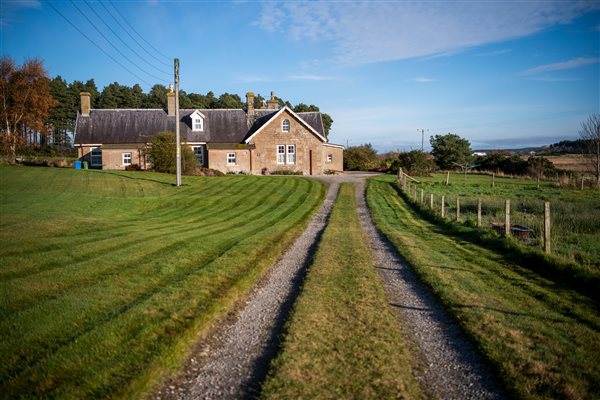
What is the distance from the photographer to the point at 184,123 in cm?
4534

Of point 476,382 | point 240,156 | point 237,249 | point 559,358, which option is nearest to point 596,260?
point 559,358

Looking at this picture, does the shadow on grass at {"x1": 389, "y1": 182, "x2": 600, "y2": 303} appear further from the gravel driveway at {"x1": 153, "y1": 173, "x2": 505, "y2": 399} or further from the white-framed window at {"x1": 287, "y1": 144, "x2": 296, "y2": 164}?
the white-framed window at {"x1": 287, "y1": 144, "x2": 296, "y2": 164}

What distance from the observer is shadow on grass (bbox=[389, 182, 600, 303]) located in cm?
880

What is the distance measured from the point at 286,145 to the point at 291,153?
1.02 meters

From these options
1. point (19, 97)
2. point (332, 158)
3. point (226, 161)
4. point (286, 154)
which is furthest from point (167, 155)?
point (19, 97)

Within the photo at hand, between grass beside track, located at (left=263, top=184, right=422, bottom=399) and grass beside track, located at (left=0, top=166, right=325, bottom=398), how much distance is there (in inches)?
58.2

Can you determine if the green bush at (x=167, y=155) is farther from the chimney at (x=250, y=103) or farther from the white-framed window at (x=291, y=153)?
the chimney at (x=250, y=103)

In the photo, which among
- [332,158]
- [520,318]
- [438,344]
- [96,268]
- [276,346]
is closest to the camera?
[276,346]

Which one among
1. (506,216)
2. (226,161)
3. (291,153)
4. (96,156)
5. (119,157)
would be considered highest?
(291,153)

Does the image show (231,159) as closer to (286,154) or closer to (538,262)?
(286,154)

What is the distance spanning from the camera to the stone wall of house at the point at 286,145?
42531mm

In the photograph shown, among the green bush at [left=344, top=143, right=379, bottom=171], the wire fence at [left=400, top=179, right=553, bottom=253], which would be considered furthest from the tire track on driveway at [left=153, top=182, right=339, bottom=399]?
the green bush at [left=344, top=143, right=379, bottom=171]

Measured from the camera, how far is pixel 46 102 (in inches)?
1955

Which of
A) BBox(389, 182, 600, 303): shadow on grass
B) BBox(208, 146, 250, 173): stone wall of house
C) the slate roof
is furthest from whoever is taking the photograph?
the slate roof
